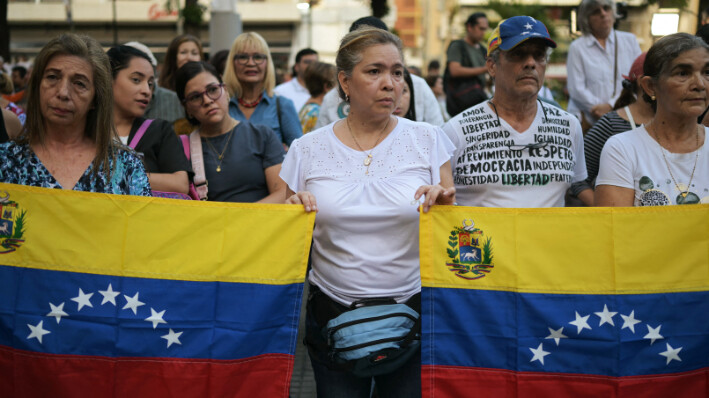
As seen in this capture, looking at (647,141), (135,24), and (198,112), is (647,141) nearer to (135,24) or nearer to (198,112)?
(198,112)

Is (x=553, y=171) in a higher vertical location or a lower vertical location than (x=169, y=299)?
higher

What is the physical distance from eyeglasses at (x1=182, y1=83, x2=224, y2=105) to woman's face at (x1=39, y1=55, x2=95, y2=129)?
3.86 feet

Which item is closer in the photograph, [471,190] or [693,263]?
[693,263]

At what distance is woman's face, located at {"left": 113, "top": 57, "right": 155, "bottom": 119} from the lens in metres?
4.36

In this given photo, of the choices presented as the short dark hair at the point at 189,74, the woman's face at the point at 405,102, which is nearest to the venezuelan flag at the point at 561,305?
the short dark hair at the point at 189,74

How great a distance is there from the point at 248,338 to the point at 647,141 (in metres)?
2.10

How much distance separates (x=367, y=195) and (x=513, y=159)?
94 cm

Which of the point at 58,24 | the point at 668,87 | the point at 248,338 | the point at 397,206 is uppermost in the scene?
the point at 58,24

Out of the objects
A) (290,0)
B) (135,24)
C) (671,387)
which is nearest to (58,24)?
(135,24)

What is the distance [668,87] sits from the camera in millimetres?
3529

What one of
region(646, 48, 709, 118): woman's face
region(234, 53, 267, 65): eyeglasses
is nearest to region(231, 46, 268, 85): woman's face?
region(234, 53, 267, 65): eyeglasses

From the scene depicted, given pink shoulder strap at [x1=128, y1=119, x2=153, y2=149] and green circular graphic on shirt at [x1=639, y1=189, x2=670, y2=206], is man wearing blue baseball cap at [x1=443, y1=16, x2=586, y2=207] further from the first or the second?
pink shoulder strap at [x1=128, y1=119, x2=153, y2=149]

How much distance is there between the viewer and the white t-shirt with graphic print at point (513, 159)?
3607 millimetres

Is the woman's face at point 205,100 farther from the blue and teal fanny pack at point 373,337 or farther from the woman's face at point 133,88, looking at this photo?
the blue and teal fanny pack at point 373,337
